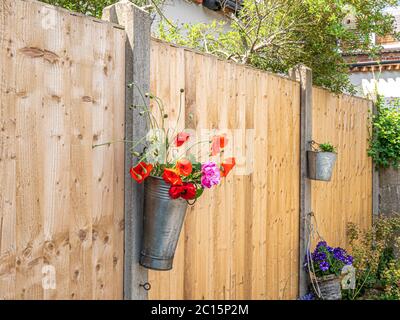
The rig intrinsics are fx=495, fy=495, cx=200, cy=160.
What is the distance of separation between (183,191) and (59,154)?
53 cm

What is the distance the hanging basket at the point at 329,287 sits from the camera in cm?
401

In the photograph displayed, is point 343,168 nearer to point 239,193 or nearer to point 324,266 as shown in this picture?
point 324,266

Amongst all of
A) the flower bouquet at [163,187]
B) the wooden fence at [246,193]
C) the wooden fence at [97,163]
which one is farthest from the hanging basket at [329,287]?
the flower bouquet at [163,187]

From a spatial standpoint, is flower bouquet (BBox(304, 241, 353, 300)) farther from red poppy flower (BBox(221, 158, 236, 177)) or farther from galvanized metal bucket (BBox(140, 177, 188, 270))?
galvanized metal bucket (BBox(140, 177, 188, 270))

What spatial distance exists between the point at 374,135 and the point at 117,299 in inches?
171

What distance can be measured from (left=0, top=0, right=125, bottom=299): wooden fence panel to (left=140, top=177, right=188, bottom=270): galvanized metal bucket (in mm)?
118

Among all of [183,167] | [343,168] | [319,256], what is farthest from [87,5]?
[343,168]

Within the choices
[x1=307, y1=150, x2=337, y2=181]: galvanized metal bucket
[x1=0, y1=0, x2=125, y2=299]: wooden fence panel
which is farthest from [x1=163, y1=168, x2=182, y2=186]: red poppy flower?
[x1=307, y1=150, x2=337, y2=181]: galvanized metal bucket

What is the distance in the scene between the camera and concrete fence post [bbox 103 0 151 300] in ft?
7.23

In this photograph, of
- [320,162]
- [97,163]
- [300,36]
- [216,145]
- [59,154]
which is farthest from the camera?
[300,36]

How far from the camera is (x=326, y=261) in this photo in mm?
4078

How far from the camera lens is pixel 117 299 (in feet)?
7.18
